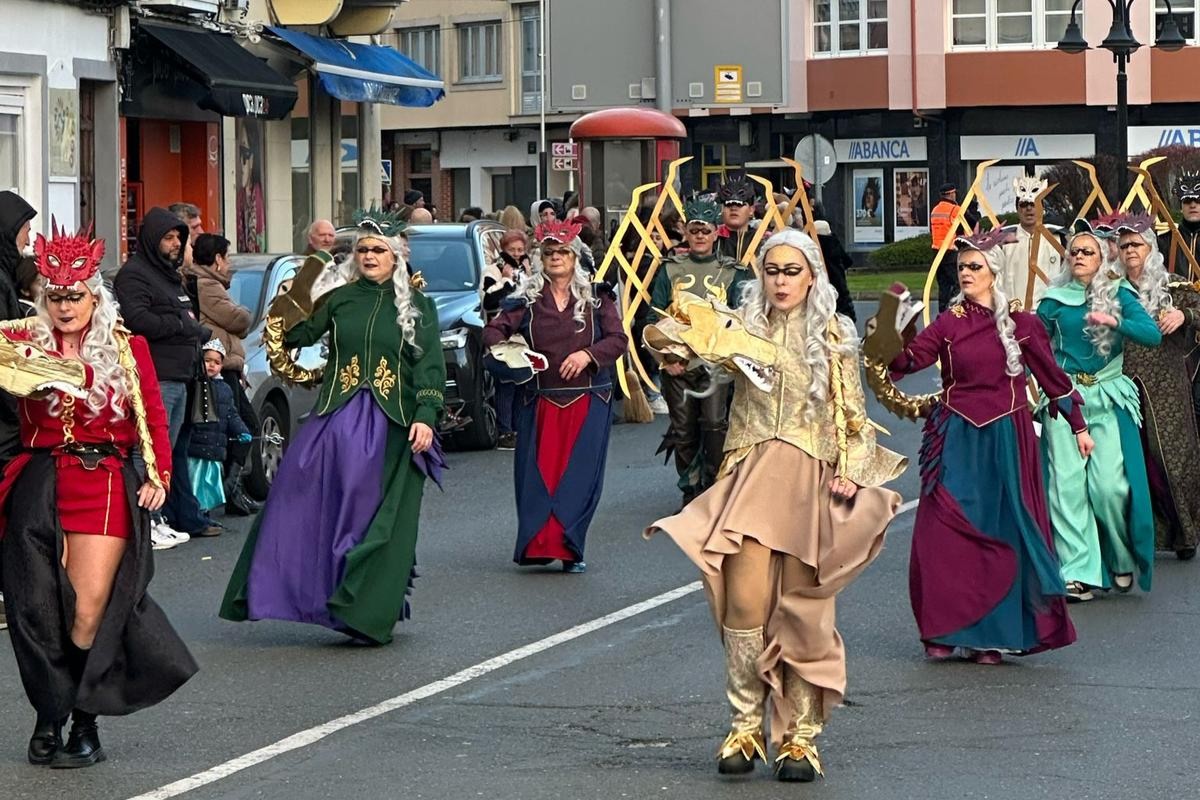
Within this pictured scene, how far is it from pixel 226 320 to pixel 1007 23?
4505 centimetres

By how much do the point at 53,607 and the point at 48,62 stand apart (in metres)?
17.0

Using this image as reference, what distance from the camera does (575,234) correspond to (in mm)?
12773

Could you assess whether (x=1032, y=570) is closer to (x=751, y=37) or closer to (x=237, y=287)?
(x=237, y=287)

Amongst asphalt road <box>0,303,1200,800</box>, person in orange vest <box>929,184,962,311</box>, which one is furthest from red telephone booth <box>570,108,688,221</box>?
asphalt road <box>0,303,1200,800</box>

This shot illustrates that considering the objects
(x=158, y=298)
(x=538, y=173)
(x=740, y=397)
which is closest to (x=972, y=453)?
(x=740, y=397)

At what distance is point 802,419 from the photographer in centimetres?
786

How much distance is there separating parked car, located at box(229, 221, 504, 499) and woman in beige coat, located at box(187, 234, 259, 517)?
0.48 m

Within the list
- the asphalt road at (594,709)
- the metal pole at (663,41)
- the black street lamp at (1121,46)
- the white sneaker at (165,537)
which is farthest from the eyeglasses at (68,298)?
the metal pole at (663,41)

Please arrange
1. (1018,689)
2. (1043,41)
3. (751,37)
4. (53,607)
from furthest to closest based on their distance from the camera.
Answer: (1043,41)
(751,37)
(1018,689)
(53,607)

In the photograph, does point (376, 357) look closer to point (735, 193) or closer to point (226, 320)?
point (226, 320)

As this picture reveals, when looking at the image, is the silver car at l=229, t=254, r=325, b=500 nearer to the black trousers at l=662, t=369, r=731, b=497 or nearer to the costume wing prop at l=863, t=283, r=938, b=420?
the black trousers at l=662, t=369, r=731, b=497

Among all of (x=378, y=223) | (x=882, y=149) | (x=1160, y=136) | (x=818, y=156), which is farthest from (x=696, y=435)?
(x=882, y=149)

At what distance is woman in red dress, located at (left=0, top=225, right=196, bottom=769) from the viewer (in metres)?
7.89

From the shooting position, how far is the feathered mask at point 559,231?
1269 cm
